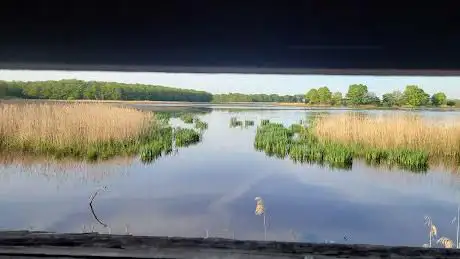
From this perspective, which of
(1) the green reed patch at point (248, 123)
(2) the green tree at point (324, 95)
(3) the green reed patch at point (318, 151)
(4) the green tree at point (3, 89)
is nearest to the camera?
(4) the green tree at point (3, 89)

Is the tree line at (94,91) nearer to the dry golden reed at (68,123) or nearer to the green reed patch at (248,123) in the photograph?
the dry golden reed at (68,123)

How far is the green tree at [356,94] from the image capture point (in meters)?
1.78

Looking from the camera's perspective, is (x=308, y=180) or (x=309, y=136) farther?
(x=308, y=180)

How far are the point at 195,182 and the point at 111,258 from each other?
139 centimetres

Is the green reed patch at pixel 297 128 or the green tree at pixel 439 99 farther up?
the green tree at pixel 439 99

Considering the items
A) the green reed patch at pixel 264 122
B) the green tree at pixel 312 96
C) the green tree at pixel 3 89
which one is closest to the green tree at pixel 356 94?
the green tree at pixel 312 96

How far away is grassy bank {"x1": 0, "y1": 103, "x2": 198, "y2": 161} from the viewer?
169 centimetres

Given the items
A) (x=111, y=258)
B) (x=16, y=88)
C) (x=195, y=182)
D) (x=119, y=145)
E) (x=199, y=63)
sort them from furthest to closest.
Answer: (x=195, y=182) → (x=119, y=145) → (x=16, y=88) → (x=199, y=63) → (x=111, y=258)

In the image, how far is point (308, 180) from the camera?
7.53 ft

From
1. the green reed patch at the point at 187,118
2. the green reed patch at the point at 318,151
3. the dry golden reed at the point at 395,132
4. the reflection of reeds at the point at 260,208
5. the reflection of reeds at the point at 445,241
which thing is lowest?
the reflection of reeds at the point at 445,241

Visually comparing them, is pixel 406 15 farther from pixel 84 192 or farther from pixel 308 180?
pixel 84 192

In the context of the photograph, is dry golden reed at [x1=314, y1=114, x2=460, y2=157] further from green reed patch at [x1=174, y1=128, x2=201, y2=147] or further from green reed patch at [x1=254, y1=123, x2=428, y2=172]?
green reed patch at [x1=174, y1=128, x2=201, y2=147]

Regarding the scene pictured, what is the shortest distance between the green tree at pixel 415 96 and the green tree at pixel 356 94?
0.18 metres

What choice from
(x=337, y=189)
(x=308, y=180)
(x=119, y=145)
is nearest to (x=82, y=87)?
(x=119, y=145)
